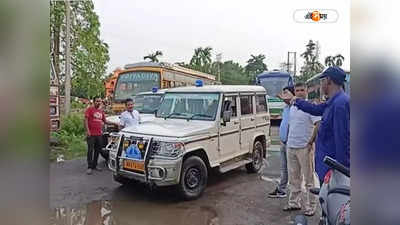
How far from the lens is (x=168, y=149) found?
506 centimetres

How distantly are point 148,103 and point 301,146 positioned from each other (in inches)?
203

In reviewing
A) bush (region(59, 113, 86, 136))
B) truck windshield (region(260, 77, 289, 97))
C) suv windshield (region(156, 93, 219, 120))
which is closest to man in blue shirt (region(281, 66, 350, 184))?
suv windshield (region(156, 93, 219, 120))

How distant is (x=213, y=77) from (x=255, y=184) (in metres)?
8.56

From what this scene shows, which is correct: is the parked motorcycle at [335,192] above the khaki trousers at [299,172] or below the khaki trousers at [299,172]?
above

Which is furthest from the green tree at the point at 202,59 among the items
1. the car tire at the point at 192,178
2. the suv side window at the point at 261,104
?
the car tire at the point at 192,178

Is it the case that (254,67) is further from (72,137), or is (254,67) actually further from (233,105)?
(233,105)

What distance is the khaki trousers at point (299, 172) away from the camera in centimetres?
438

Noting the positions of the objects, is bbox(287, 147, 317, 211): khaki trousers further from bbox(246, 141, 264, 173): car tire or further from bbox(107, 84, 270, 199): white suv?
bbox(246, 141, 264, 173): car tire

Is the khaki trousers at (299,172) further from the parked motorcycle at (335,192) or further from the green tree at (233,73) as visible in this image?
the green tree at (233,73)

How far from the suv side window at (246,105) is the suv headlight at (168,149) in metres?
2.06

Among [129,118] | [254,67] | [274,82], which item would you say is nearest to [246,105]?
[129,118]

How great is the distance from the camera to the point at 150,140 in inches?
202
